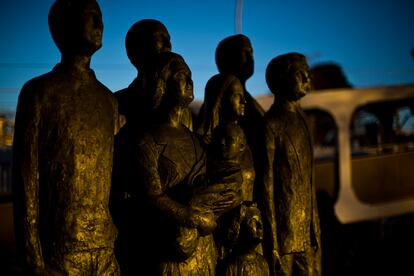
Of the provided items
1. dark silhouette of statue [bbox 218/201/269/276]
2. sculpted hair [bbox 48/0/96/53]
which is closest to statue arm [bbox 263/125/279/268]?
dark silhouette of statue [bbox 218/201/269/276]

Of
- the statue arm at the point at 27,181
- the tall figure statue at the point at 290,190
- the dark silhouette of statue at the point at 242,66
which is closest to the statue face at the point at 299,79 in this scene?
the tall figure statue at the point at 290,190

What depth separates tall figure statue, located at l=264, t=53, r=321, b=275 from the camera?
448 cm

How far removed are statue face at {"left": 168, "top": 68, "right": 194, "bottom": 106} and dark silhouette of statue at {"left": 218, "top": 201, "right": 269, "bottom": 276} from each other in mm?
871

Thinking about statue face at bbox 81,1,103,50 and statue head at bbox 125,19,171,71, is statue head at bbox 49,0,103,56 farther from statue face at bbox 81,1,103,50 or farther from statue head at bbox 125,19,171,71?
statue head at bbox 125,19,171,71

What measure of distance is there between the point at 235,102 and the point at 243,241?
1.10m

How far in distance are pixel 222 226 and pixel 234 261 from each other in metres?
0.26

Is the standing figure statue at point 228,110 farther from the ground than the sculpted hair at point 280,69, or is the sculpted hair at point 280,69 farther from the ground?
the sculpted hair at point 280,69

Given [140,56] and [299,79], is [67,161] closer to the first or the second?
[140,56]

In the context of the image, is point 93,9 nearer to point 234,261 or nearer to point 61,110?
point 61,110

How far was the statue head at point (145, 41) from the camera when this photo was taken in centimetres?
428

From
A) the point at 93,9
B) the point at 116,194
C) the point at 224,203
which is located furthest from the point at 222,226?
the point at 93,9

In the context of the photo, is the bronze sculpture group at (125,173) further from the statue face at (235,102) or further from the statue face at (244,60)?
the statue face at (244,60)

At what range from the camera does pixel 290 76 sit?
15.6 ft

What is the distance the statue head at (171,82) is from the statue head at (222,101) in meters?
0.75
